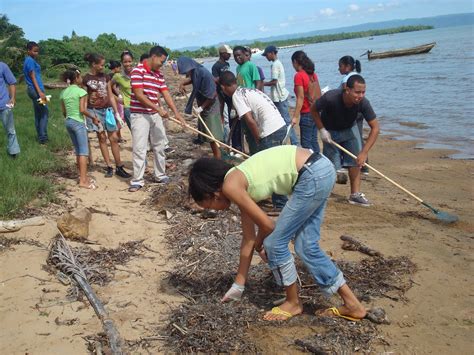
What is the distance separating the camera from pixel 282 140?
5.19 metres

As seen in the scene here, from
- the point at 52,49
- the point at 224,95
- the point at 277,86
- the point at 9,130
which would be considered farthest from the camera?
the point at 52,49

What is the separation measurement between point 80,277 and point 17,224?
51.3 inches

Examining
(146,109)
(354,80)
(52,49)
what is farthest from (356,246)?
(52,49)

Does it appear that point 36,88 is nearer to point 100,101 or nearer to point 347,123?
point 100,101

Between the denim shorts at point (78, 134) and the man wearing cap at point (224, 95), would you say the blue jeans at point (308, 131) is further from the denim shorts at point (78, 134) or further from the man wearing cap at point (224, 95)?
the denim shorts at point (78, 134)

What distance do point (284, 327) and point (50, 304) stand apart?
1764 millimetres

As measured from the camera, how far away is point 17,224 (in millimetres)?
4535

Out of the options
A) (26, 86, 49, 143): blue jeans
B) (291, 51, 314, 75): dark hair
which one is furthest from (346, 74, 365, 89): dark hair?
(26, 86, 49, 143): blue jeans

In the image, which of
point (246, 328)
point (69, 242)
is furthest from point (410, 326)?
point (69, 242)

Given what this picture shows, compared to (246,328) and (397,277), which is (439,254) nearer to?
(397,277)

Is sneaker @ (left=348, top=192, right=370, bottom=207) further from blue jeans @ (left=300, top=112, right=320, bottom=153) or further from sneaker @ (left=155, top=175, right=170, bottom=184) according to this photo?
sneaker @ (left=155, top=175, right=170, bottom=184)

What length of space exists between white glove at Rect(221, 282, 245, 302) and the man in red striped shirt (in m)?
3.22

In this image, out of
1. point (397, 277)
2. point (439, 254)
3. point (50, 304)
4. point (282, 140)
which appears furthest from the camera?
point (282, 140)

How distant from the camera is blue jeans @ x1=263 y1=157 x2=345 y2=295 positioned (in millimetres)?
2861
